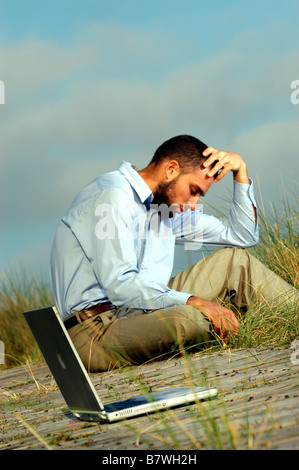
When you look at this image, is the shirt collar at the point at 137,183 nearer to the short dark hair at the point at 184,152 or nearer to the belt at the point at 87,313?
the short dark hair at the point at 184,152

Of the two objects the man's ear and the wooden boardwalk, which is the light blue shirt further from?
the wooden boardwalk

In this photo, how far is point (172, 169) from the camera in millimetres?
4691

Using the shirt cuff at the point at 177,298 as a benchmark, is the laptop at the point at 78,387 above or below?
above

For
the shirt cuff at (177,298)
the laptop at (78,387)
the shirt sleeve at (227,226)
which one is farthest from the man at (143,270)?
the laptop at (78,387)

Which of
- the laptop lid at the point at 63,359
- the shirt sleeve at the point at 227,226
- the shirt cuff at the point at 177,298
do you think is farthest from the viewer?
the shirt sleeve at the point at 227,226

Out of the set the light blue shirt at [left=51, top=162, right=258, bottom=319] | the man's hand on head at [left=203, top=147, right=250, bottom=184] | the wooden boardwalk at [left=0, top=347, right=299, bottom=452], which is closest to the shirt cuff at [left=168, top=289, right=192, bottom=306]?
the light blue shirt at [left=51, top=162, right=258, bottom=319]

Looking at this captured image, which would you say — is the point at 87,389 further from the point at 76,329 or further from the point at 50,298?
the point at 50,298

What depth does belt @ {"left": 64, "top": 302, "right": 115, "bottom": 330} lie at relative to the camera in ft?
14.3

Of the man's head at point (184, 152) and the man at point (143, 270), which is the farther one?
the man's head at point (184, 152)

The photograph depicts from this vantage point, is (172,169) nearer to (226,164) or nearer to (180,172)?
(180,172)

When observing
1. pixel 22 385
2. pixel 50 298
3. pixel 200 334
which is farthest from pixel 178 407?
pixel 50 298

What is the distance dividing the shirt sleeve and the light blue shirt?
624mm

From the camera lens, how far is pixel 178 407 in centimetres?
271

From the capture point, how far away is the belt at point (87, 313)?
14.3 ft
